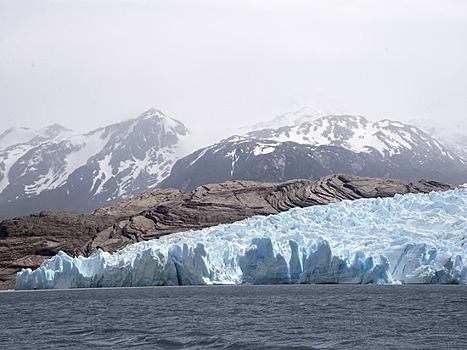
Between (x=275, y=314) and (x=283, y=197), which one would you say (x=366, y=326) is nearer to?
(x=275, y=314)

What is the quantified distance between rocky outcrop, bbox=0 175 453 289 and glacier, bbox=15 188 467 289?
84.2 feet

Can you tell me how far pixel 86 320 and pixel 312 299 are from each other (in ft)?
45.9

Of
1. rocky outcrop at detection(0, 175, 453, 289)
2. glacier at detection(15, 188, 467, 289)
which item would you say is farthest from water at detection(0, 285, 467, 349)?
rocky outcrop at detection(0, 175, 453, 289)

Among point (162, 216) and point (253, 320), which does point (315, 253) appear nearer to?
point (253, 320)

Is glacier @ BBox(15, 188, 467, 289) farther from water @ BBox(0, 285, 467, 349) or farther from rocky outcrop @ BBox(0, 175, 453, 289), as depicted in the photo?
rocky outcrop @ BBox(0, 175, 453, 289)

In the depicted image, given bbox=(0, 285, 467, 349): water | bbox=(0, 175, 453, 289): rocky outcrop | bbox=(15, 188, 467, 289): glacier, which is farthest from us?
bbox=(0, 175, 453, 289): rocky outcrop

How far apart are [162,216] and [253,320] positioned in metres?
71.5

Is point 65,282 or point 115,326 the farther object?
point 65,282

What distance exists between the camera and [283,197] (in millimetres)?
117500

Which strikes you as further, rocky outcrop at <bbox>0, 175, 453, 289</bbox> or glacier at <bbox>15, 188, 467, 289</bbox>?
rocky outcrop at <bbox>0, 175, 453, 289</bbox>

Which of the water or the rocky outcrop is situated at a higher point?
the rocky outcrop

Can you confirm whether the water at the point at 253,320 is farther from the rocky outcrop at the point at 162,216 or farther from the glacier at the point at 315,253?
the rocky outcrop at the point at 162,216

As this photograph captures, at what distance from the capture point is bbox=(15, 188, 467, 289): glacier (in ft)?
193

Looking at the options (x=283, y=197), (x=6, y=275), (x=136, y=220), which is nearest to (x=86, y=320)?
(x=6, y=275)
